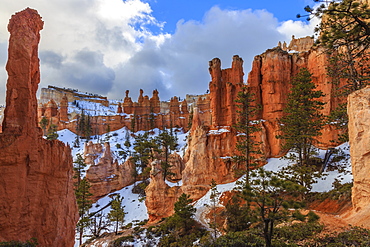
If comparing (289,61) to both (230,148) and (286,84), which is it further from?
(230,148)

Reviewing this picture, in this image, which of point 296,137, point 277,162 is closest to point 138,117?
point 277,162

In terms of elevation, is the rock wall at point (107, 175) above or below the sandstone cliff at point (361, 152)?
below

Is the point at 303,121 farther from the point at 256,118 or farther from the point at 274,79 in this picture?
the point at 274,79

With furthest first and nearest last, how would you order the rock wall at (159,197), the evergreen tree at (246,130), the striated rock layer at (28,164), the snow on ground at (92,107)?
the snow on ground at (92,107)
the rock wall at (159,197)
the evergreen tree at (246,130)
the striated rock layer at (28,164)

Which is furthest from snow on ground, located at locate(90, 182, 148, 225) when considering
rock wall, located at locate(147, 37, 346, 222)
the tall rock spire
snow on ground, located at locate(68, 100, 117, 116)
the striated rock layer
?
snow on ground, located at locate(68, 100, 117, 116)

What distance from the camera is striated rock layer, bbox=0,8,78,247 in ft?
37.5

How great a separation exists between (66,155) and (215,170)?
20.7 m

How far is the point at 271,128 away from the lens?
31266mm

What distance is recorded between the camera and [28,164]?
40.0 feet

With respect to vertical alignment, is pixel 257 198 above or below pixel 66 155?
below

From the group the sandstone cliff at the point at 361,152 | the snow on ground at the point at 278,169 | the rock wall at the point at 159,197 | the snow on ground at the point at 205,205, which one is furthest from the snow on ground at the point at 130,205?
the sandstone cliff at the point at 361,152

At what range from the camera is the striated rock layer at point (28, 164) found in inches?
450

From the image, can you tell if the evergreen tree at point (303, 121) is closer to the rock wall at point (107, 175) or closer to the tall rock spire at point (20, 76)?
the tall rock spire at point (20, 76)

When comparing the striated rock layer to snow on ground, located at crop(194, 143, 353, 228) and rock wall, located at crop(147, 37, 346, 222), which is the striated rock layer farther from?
rock wall, located at crop(147, 37, 346, 222)
